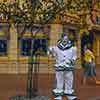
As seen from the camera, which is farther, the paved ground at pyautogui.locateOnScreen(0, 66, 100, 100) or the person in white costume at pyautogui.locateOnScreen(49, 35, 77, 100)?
the paved ground at pyautogui.locateOnScreen(0, 66, 100, 100)

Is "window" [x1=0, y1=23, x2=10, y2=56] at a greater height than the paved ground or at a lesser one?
greater

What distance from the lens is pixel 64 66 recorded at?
14.4m

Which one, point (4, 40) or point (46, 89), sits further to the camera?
point (4, 40)

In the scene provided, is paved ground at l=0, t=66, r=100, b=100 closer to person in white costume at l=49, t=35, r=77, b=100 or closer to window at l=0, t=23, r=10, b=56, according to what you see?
person in white costume at l=49, t=35, r=77, b=100

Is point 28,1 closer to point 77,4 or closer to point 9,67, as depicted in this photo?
point 77,4

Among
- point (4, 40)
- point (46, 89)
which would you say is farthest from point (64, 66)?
point (4, 40)

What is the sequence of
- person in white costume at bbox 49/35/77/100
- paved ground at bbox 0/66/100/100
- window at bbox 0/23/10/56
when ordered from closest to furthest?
1. person in white costume at bbox 49/35/77/100
2. paved ground at bbox 0/66/100/100
3. window at bbox 0/23/10/56

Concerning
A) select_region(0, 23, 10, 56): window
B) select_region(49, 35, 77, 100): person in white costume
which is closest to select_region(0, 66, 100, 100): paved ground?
select_region(49, 35, 77, 100): person in white costume

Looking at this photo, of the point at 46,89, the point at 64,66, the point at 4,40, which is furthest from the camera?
the point at 4,40

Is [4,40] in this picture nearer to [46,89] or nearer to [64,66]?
[46,89]

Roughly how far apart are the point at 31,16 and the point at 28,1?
0.53 metres

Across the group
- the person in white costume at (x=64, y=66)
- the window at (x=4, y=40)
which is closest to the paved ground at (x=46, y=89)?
the person in white costume at (x=64, y=66)

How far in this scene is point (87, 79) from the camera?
2286 centimetres

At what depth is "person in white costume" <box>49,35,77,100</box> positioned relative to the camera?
14.4 m
